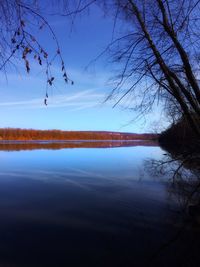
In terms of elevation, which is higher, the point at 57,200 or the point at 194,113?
the point at 194,113

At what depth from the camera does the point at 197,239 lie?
5.86m

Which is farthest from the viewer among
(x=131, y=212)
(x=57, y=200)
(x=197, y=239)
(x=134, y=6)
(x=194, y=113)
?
(x=57, y=200)

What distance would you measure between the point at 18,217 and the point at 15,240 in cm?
136

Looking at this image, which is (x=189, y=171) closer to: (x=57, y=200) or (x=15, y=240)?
(x=57, y=200)

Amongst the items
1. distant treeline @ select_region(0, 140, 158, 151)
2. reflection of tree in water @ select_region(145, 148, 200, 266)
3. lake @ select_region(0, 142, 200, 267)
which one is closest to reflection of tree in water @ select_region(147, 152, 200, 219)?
reflection of tree in water @ select_region(145, 148, 200, 266)

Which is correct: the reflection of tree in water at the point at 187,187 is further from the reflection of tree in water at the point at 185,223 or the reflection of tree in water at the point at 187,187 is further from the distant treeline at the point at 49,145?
the distant treeline at the point at 49,145

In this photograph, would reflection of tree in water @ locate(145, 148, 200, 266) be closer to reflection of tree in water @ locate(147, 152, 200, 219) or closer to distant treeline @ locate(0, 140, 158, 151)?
reflection of tree in water @ locate(147, 152, 200, 219)

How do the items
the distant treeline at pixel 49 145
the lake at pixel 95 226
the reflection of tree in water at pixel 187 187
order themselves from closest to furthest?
the lake at pixel 95 226
the reflection of tree in water at pixel 187 187
the distant treeline at pixel 49 145

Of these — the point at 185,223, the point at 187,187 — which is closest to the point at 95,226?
the point at 185,223

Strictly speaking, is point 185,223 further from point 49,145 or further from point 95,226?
point 49,145

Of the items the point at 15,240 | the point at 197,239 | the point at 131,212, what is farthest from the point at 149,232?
the point at 15,240

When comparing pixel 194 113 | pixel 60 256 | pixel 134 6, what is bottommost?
pixel 60 256

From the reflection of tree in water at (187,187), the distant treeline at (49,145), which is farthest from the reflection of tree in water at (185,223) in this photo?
the distant treeline at (49,145)

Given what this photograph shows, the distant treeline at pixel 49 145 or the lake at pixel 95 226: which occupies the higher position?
the distant treeline at pixel 49 145
